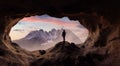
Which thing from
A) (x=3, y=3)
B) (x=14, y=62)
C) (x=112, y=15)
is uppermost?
(x=3, y=3)

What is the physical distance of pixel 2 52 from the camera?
7039 mm

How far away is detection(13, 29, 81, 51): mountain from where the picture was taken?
17547 mm

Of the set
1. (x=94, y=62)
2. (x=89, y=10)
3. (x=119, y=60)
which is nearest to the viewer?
(x=119, y=60)

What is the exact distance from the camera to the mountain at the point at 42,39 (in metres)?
17.5

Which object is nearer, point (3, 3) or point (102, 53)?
point (3, 3)

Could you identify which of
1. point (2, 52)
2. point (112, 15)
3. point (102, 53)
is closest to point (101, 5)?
point (112, 15)

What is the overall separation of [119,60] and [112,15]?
4.15 ft

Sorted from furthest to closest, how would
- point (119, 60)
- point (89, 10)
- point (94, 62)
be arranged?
point (89, 10) → point (94, 62) → point (119, 60)

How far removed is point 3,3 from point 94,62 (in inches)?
108

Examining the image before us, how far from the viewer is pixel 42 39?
1862 cm

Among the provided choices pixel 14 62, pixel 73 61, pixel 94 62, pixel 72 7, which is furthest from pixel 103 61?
pixel 14 62

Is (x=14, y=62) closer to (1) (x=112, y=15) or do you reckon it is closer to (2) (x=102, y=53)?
(2) (x=102, y=53)

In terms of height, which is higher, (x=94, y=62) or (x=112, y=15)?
(x=112, y=15)

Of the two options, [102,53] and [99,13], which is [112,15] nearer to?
[99,13]
